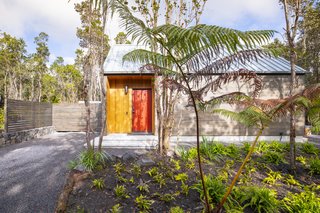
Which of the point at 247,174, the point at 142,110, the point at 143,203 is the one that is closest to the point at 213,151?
the point at 247,174

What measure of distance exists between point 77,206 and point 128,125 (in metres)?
5.44

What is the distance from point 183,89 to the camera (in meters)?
2.23

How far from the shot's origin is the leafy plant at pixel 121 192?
2.81m

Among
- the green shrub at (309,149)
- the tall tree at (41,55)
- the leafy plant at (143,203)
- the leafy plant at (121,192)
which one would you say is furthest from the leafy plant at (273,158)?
the tall tree at (41,55)

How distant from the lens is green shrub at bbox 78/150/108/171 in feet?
12.2

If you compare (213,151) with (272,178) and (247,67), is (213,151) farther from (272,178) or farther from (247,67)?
(247,67)

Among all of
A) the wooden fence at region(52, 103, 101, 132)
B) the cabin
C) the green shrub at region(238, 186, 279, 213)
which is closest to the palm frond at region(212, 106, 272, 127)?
the green shrub at region(238, 186, 279, 213)

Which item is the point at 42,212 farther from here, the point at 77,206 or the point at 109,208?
the point at 109,208

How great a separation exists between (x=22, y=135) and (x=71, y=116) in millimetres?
3583

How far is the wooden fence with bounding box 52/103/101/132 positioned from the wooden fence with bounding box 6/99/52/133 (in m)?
0.56

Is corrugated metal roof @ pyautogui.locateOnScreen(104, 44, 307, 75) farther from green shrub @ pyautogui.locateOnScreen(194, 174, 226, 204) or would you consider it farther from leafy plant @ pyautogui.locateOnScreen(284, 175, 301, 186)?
green shrub @ pyautogui.locateOnScreen(194, 174, 226, 204)

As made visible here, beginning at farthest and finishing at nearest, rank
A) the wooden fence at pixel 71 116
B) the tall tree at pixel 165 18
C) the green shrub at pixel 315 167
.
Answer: the wooden fence at pixel 71 116
the tall tree at pixel 165 18
the green shrub at pixel 315 167

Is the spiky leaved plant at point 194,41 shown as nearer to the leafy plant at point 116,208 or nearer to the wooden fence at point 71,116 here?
the leafy plant at point 116,208

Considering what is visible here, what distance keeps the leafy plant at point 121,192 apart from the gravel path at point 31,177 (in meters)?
1.02
